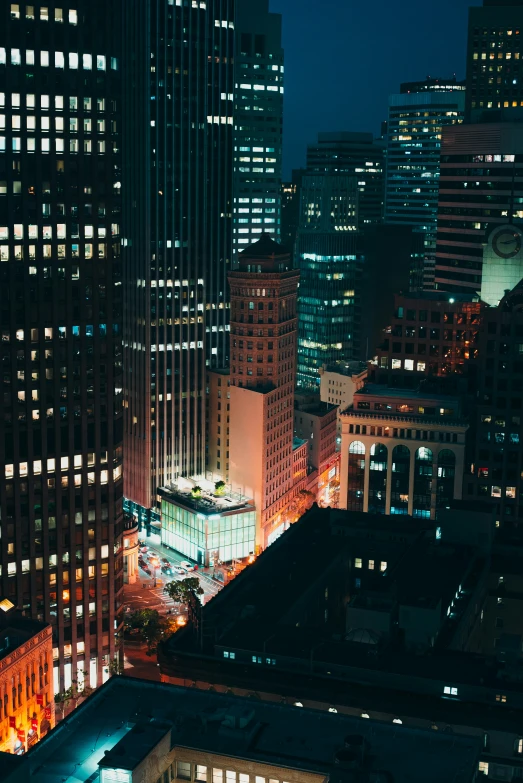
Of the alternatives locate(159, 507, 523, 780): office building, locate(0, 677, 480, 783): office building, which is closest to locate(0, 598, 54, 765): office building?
locate(159, 507, 523, 780): office building

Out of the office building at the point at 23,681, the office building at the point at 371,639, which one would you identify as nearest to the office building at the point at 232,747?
the office building at the point at 371,639

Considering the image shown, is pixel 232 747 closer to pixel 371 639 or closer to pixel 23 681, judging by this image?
pixel 371 639

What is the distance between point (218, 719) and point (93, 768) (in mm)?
14272

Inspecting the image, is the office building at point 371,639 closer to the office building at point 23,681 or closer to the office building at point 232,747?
the office building at point 232,747

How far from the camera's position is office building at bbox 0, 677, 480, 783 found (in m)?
110

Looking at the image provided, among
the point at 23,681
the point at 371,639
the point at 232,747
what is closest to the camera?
the point at 232,747

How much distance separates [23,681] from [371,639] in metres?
58.8

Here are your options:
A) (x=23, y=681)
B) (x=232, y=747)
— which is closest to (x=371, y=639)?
(x=232, y=747)

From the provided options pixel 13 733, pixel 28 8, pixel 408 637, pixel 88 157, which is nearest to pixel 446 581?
pixel 408 637

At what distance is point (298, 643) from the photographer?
149m

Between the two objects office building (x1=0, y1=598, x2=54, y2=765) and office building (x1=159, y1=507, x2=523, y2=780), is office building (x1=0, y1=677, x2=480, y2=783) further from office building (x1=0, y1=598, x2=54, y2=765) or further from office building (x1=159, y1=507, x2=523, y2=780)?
office building (x1=0, y1=598, x2=54, y2=765)

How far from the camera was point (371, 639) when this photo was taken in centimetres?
15200

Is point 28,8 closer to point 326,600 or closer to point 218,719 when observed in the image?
point 326,600

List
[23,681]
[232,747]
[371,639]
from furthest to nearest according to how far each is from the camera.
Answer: [23,681] → [371,639] → [232,747]
